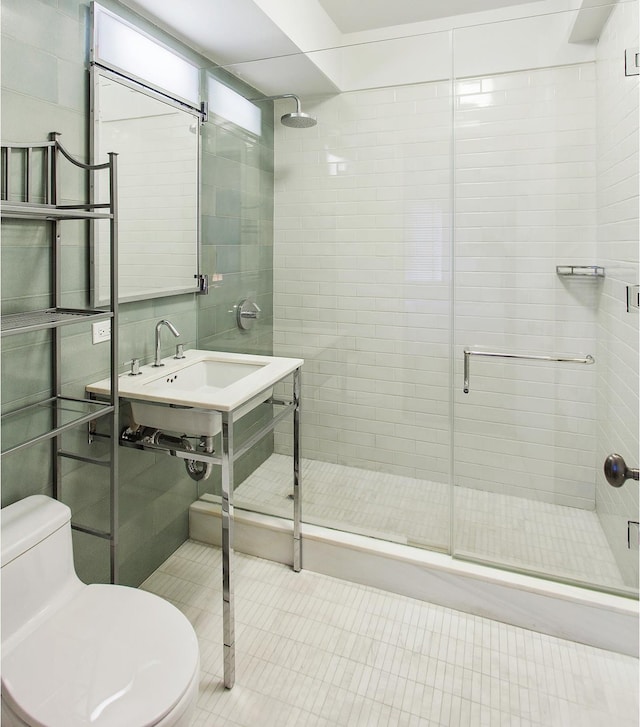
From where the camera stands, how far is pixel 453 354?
2.16m

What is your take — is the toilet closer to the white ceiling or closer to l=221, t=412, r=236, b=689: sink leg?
l=221, t=412, r=236, b=689: sink leg

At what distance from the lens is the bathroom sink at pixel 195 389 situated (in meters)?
1.54

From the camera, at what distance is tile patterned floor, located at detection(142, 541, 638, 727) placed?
145 cm

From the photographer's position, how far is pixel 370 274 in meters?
2.29

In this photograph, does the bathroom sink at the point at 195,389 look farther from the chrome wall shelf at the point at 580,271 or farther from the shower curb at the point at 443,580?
the chrome wall shelf at the point at 580,271

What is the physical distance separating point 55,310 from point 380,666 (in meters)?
1.58

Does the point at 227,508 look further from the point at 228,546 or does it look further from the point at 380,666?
the point at 380,666

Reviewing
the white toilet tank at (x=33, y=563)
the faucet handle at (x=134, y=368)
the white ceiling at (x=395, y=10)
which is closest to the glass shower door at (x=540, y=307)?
the white ceiling at (x=395, y=10)

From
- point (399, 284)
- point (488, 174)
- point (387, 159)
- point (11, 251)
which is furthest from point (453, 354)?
point (11, 251)

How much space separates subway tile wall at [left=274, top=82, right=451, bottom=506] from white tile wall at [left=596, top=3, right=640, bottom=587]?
1.97ft

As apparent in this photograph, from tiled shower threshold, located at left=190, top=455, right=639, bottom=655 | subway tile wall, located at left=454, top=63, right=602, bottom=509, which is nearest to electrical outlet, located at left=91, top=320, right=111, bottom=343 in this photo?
tiled shower threshold, located at left=190, top=455, right=639, bottom=655

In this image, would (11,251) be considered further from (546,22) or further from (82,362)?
(546,22)

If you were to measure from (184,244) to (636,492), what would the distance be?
204 cm

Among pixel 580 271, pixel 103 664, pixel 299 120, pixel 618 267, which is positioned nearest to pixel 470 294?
pixel 580 271
